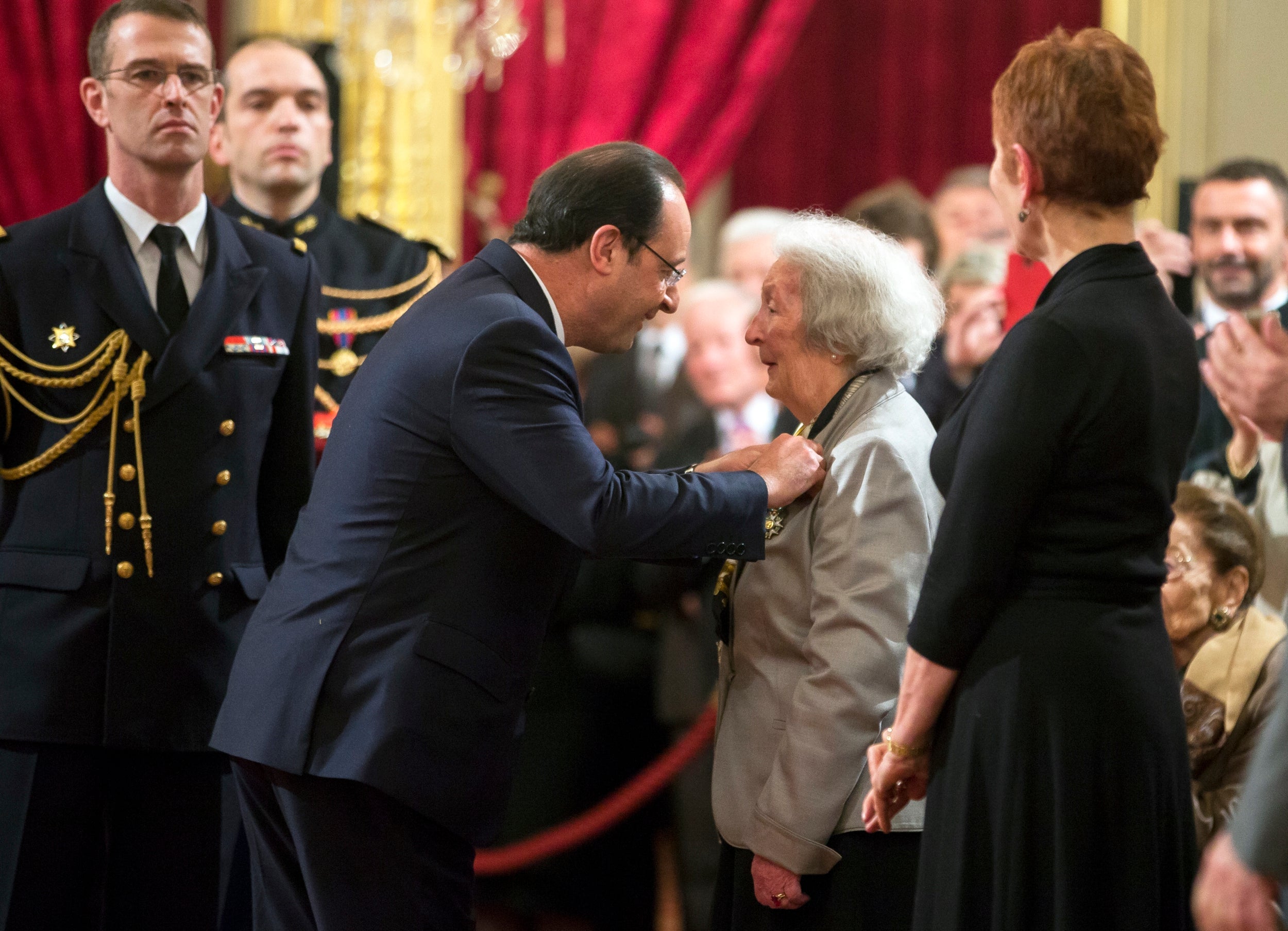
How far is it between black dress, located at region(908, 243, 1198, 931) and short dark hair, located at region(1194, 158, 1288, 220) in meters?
2.75

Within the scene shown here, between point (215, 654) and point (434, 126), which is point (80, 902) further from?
point (434, 126)

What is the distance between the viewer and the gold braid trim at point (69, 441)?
2.69 metres

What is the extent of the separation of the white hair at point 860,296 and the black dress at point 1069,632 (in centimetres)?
51

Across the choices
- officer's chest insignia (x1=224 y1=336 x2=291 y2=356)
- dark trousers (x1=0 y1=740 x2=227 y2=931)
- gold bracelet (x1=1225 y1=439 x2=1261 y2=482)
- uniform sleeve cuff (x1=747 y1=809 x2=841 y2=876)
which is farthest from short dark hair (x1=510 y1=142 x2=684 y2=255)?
gold bracelet (x1=1225 y1=439 x2=1261 y2=482)

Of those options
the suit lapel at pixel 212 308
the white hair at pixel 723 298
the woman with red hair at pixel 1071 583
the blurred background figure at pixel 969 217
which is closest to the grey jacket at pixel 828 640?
the woman with red hair at pixel 1071 583

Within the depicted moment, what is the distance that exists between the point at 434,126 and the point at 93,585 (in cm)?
375

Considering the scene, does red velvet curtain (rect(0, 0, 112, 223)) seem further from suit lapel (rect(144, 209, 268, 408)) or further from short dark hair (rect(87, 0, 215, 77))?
suit lapel (rect(144, 209, 268, 408))

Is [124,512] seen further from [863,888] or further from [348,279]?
[863,888]

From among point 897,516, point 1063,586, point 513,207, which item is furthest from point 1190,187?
point 1063,586

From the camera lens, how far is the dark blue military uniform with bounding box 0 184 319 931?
266 cm

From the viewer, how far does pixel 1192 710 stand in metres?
2.79

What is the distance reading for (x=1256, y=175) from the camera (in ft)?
14.8

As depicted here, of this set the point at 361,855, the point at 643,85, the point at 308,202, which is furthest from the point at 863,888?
the point at 643,85

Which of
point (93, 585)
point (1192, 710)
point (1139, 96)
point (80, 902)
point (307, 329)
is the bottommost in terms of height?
point (80, 902)
